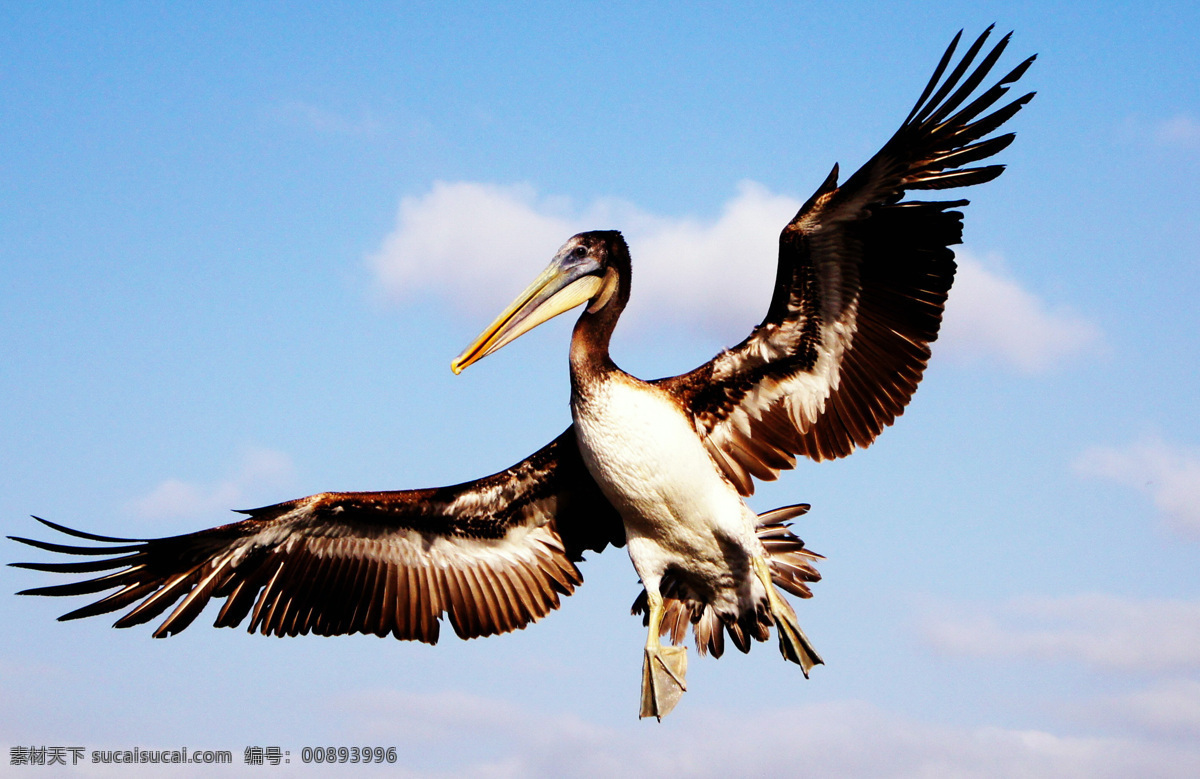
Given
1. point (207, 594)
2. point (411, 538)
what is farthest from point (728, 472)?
point (207, 594)

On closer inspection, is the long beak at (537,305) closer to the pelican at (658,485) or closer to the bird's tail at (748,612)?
the pelican at (658,485)

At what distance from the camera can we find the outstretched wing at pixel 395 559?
1032 centimetres

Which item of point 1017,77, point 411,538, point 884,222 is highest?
point 1017,77

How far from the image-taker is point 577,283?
32.2 ft

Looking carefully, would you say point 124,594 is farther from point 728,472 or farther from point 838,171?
point 838,171

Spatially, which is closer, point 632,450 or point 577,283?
point 632,450

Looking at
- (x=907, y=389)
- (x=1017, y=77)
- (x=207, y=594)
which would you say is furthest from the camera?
(x=207, y=594)

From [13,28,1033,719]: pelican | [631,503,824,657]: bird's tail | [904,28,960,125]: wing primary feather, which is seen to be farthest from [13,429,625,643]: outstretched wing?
[904,28,960,125]: wing primary feather

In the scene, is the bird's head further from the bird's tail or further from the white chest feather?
the bird's tail

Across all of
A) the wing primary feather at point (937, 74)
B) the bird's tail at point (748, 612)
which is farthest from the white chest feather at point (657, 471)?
the wing primary feather at point (937, 74)

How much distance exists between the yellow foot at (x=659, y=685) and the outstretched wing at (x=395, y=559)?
1.31m

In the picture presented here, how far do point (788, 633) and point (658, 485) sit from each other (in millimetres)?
1521

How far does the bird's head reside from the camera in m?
9.77

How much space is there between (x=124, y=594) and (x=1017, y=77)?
26.8ft
